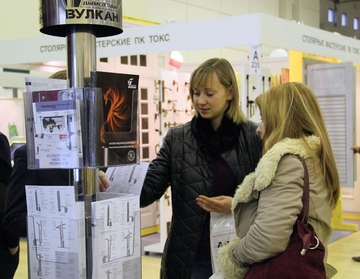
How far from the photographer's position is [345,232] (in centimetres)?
729

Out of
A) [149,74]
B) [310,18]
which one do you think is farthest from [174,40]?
[310,18]

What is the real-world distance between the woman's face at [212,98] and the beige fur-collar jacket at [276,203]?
1.64 feet

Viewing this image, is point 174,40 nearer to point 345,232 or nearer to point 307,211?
point 307,211

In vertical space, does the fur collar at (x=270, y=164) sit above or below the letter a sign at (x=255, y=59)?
below

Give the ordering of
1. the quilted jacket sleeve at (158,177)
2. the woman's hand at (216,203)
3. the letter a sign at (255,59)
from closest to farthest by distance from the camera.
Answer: the woman's hand at (216,203), the quilted jacket sleeve at (158,177), the letter a sign at (255,59)

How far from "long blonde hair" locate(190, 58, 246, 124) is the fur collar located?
0.52 metres

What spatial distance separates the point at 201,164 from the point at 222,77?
0.36m

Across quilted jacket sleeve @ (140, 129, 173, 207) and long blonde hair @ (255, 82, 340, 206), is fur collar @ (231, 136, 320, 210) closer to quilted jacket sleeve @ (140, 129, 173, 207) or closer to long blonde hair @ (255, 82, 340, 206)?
long blonde hair @ (255, 82, 340, 206)

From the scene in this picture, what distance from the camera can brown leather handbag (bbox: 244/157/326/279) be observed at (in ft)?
5.59

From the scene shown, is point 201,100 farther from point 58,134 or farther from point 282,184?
point 58,134

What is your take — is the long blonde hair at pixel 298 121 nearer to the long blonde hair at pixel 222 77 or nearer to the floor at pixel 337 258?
the long blonde hair at pixel 222 77

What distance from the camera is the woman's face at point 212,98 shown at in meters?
2.25

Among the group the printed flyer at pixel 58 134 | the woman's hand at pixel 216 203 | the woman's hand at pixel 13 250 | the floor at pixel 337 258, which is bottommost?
the floor at pixel 337 258

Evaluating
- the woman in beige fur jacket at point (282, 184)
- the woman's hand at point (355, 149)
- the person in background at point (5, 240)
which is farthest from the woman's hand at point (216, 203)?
the woman's hand at point (355, 149)
